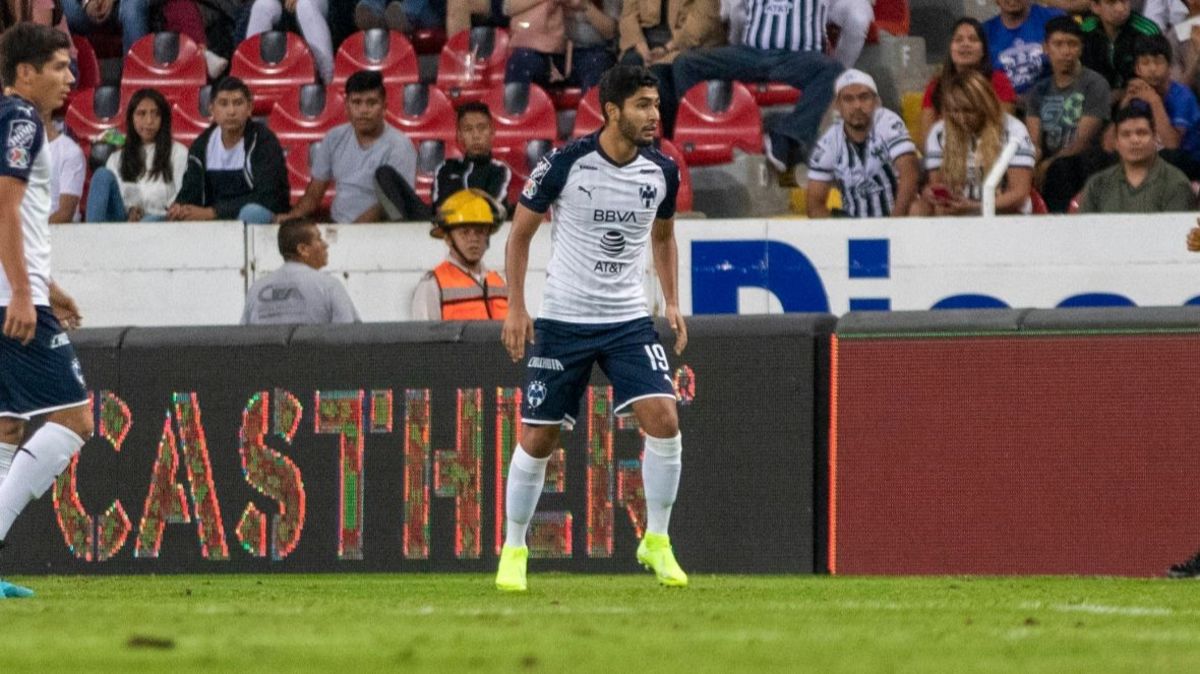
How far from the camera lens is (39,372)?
8.36 meters

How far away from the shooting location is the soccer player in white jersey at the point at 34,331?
8242mm

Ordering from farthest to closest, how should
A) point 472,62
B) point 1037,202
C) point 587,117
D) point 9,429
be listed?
1. point 472,62
2. point 587,117
3. point 1037,202
4. point 9,429

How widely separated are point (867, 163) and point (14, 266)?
290 inches

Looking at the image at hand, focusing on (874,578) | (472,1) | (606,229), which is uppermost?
(472,1)

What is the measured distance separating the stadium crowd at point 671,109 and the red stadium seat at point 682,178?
0.07 m

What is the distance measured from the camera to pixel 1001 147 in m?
13.9

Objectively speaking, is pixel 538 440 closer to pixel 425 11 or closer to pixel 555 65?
pixel 555 65

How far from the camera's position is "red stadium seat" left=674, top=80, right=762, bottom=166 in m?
15.5

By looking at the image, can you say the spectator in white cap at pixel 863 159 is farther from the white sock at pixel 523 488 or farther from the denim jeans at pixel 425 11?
the white sock at pixel 523 488

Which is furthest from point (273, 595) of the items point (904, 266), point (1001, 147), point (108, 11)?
point (108, 11)

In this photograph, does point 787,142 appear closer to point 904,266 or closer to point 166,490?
point 904,266

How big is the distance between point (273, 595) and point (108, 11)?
1072 cm

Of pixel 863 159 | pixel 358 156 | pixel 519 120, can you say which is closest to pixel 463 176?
pixel 358 156

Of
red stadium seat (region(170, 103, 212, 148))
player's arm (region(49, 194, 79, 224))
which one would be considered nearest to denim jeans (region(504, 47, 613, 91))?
red stadium seat (region(170, 103, 212, 148))
